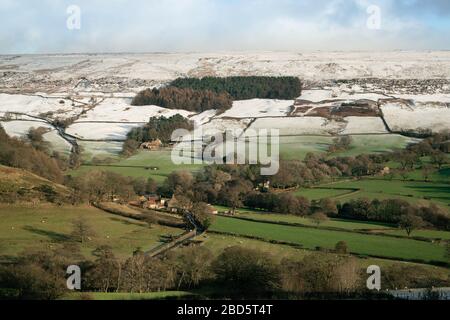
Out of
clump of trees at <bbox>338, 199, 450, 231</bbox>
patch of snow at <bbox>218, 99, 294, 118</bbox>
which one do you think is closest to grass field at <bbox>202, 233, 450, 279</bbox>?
clump of trees at <bbox>338, 199, 450, 231</bbox>

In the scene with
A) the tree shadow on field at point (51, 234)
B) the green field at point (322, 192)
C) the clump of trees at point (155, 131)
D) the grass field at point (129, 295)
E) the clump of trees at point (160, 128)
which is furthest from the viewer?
the clump of trees at point (160, 128)

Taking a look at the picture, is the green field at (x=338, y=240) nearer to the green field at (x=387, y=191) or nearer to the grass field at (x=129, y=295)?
the green field at (x=387, y=191)

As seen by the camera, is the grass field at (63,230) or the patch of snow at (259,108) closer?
the grass field at (63,230)

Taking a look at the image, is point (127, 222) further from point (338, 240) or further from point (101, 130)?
point (101, 130)

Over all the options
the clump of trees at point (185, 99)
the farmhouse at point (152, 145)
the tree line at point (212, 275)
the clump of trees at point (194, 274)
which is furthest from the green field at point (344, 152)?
the clump of trees at point (194, 274)

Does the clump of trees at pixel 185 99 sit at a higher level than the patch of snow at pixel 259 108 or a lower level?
higher

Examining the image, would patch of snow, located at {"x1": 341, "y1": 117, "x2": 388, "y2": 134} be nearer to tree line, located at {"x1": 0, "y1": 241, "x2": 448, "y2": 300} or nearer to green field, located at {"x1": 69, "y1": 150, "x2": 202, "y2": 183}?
green field, located at {"x1": 69, "y1": 150, "x2": 202, "y2": 183}

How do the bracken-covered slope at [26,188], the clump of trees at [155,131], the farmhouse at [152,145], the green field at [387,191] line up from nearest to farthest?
the bracken-covered slope at [26,188]
the green field at [387,191]
the clump of trees at [155,131]
the farmhouse at [152,145]
